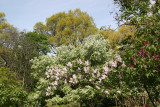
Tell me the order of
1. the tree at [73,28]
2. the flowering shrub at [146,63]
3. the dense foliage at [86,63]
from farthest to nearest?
1. the tree at [73,28]
2. the dense foliage at [86,63]
3. the flowering shrub at [146,63]

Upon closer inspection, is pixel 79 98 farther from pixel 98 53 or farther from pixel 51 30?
pixel 51 30

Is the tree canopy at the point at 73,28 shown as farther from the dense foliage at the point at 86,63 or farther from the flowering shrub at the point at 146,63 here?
the flowering shrub at the point at 146,63

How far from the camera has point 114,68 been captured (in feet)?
23.0

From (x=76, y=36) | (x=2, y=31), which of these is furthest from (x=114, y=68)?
(x=2, y=31)

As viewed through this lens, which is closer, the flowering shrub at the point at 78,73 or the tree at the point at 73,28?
the flowering shrub at the point at 78,73

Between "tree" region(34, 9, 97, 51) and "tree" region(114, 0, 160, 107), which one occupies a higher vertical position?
"tree" region(34, 9, 97, 51)

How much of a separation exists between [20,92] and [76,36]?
48.1 feet

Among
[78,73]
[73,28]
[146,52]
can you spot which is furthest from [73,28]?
[146,52]

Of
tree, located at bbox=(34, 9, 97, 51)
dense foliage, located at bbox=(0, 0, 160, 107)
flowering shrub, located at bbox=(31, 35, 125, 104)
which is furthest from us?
tree, located at bbox=(34, 9, 97, 51)

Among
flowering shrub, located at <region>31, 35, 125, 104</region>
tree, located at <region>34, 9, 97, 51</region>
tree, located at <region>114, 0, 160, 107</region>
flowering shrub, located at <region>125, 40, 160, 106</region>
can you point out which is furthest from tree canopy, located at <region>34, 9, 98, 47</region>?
flowering shrub, located at <region>125, 40, 160, 106</region>

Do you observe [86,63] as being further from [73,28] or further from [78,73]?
[73,28]

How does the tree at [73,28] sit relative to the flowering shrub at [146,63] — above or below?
above

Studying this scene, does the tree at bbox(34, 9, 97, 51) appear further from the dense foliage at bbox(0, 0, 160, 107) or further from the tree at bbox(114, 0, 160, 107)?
the tree at bbox(114, 0, 160, 107)

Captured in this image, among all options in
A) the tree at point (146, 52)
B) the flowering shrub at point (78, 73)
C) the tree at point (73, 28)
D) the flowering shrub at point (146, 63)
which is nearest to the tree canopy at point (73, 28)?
the tree at point (73, 28)
